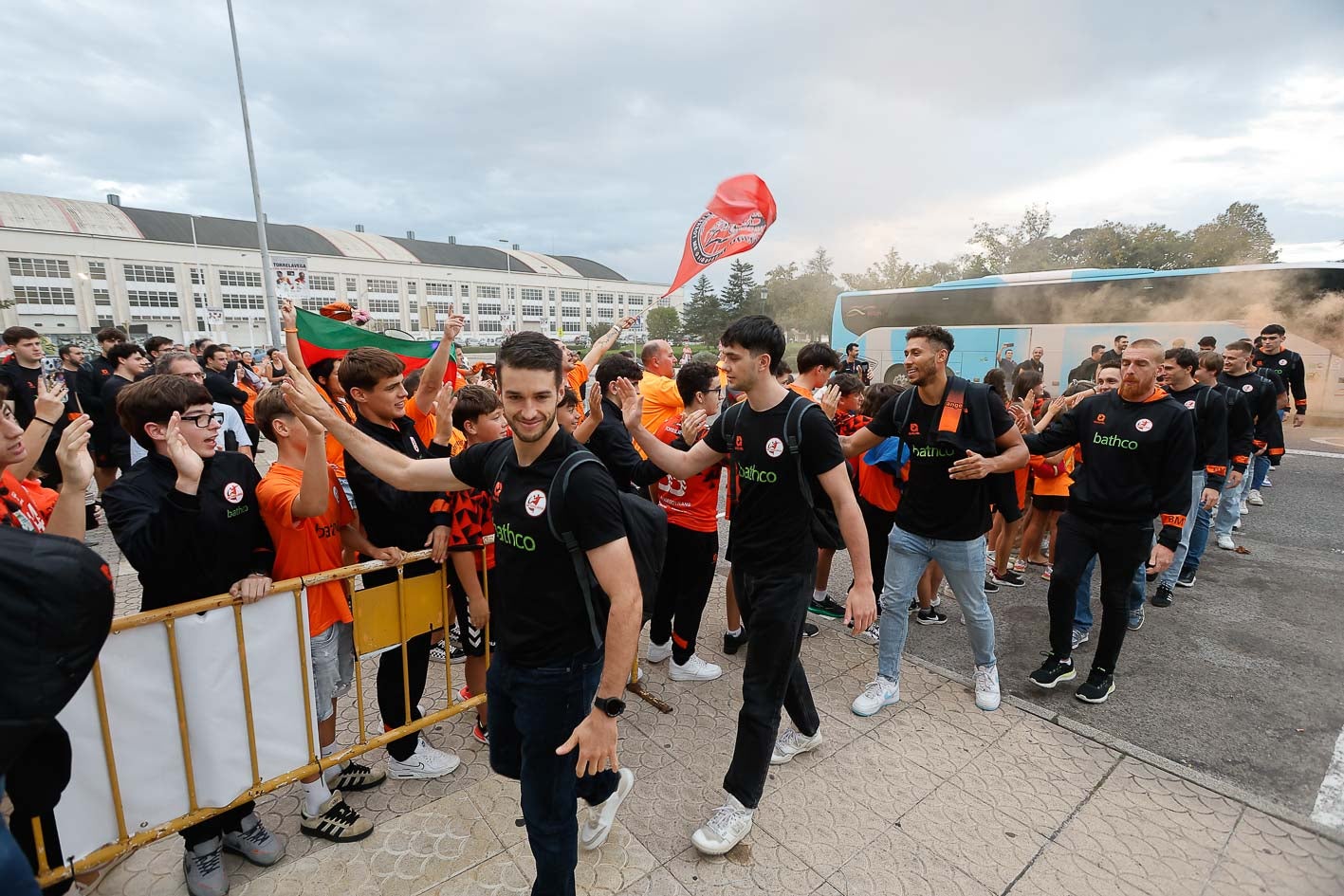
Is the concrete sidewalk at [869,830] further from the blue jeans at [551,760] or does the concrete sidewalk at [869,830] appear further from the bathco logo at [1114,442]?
the bathco logo at [1114,442]

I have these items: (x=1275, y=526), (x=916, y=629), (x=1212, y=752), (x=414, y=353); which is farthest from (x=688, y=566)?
(x=1275, y=526)

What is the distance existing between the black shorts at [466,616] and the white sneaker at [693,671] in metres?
1.38

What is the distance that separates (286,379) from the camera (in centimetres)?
264

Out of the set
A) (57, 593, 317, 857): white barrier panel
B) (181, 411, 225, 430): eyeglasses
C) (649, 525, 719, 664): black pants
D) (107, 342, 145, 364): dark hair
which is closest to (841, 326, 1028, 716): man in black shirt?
(649, 525, 719, 664): black pants

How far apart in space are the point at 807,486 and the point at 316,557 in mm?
2346

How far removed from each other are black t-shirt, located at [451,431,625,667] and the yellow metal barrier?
1042 millimetres

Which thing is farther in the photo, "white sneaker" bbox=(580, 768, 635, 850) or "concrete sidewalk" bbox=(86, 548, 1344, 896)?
"white sneaker" bbox=(580, 768, 635, 850)

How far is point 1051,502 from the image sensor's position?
6.24 meters

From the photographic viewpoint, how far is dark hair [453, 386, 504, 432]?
3600 mm

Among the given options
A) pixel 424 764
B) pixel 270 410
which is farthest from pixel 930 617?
pixel 270 410

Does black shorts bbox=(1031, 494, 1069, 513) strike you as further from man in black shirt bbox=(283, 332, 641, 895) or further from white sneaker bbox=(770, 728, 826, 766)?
man in black shirt bbox=(283, 332, 641, 895)

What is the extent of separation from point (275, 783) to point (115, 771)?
0.59 meters

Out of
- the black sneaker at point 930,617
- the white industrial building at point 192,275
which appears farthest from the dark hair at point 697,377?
the white industrial building at point 192,275

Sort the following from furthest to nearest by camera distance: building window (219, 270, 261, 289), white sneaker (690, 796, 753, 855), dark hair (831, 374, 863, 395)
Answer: building window (219, 270, 261, 289), dark hair (831, 374, 863, 395), white sneaker (690, 796, 753, 855)
